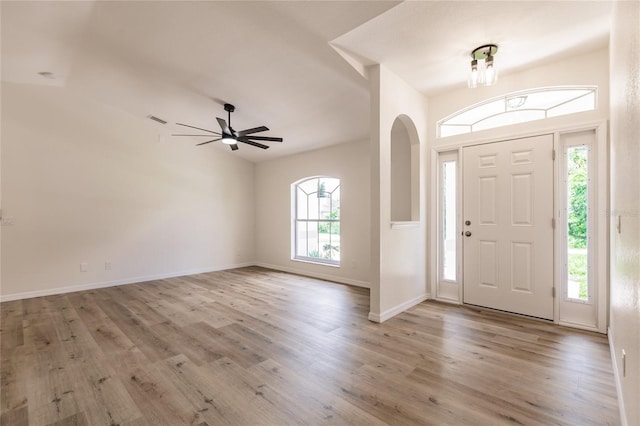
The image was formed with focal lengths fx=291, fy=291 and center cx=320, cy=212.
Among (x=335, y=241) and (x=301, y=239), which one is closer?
(x=335, y=241)

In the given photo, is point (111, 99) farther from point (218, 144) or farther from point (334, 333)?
point (334, 333)

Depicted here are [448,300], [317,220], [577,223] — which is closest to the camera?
[577,223]

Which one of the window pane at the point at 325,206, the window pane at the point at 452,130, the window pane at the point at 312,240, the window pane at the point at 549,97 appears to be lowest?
the window pane at the point at 312,240

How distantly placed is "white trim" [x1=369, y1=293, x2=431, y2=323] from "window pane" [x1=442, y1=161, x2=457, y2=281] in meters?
0.43

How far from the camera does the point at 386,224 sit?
3354 millimetres

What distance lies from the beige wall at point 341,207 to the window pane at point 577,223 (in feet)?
8.71

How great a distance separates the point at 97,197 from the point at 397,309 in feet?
17.0

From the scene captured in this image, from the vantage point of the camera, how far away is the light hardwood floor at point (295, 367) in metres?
1.77

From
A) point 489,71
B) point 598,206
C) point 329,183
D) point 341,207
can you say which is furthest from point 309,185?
point 598,206

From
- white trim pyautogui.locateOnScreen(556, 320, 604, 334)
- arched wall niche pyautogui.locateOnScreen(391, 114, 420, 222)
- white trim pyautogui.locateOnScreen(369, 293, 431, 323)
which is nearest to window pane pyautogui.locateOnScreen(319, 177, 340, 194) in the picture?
arched wall niche pyautogui.locateOnScreen(391, 114, 420, 222)

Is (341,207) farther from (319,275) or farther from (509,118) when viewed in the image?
(509,118)

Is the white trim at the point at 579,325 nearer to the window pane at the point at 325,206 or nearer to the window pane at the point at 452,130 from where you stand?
the window pane at the point at 452,130

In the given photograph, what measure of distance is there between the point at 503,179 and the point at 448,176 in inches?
26.9

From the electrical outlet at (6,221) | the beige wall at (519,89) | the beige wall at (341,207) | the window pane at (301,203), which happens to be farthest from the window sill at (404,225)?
the electrical outlet at (6,221)
